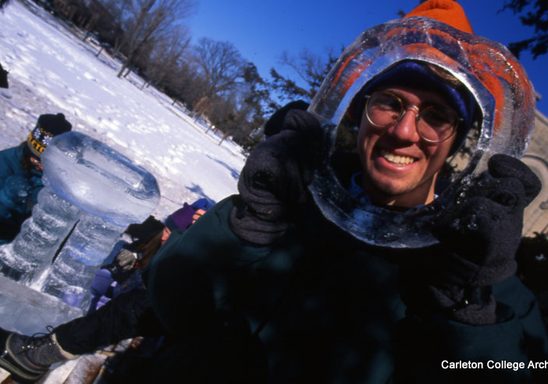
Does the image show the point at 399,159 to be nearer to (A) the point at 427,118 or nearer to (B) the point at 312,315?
(A) the point at 427,118

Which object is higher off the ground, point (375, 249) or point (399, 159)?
point (399, 159)

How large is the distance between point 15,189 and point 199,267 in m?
2.94

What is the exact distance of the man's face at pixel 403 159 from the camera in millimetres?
1361

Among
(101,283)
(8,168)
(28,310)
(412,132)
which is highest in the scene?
(412,132)

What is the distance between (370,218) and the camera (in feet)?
4.32

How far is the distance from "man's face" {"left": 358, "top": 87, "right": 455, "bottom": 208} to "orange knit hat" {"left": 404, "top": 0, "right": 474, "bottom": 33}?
1.08 ft

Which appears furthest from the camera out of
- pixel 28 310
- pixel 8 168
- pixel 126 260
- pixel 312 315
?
pixel 126 260

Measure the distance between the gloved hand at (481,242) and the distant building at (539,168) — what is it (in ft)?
50.3

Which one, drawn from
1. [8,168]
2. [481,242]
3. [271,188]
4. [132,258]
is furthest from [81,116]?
[481,242]

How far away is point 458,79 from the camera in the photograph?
139cm

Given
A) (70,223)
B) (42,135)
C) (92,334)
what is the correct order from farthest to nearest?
(70,223)
(42,135)
(92,334)

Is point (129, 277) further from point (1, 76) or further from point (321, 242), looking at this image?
point (1, 76)

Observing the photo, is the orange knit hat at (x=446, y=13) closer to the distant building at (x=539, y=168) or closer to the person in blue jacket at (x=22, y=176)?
the person in blue jacket at (x=22, y=176)

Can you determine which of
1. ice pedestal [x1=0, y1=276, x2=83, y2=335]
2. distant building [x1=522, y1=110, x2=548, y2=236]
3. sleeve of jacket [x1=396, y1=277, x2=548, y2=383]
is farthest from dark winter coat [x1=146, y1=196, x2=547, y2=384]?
distant building [x1=522, y1=110, x2=548, y2=236]
